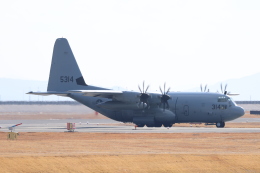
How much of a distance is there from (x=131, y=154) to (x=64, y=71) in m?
41.4

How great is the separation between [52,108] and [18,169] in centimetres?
13246

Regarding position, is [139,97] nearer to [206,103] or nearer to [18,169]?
[206,103]

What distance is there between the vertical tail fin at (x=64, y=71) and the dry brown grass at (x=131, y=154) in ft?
77.6

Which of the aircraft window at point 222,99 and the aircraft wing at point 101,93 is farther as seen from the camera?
the aircraft window at point 222,99

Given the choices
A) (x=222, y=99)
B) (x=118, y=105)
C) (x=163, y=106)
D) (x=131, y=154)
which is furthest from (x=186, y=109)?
(x=131, y=154)

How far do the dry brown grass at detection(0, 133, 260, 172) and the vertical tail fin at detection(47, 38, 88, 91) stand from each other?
77.6ft

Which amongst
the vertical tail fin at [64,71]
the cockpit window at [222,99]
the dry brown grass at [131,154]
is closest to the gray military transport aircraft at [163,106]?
the cockpit window at [222,99]

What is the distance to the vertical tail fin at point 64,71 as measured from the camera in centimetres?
8188

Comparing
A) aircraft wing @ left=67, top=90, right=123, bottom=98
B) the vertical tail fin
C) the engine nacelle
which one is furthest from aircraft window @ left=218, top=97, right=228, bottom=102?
the vertical tail fin

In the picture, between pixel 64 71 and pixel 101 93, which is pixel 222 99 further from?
pixel 64 71

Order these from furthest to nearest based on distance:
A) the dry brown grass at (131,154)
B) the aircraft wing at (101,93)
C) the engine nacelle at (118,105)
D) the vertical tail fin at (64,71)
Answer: the vertical tail fin at (64,71)
the engine nacelle at (118,105)
the aircraft wing at (101,93)
the dry brown grass at (131,154)

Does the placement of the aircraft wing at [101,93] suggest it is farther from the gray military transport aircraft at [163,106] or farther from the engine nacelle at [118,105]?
the engine nacelle at [118,105]

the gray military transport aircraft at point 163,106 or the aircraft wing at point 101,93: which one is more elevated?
the aircraft wing at point 101,93

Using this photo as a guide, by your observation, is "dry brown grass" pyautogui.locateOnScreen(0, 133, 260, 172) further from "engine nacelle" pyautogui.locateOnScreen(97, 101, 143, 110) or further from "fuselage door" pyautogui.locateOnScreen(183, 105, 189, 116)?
"fuselage door" pyautogui.locateOnScreen(183, 105, 189, 116)
